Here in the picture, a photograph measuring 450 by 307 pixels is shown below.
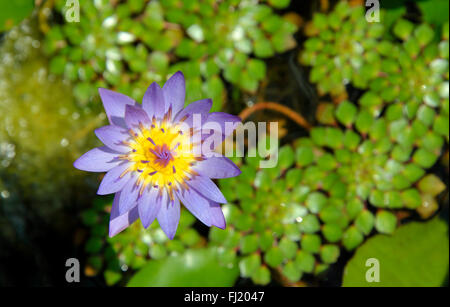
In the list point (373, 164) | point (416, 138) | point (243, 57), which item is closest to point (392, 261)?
point (373, 164)

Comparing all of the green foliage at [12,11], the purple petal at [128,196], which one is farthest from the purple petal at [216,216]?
the green foliage at [12,11]

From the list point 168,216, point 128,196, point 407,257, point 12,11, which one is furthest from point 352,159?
point 12,11

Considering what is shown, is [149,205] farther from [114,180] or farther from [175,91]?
[175,91]

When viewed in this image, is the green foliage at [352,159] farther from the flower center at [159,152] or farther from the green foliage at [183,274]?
the flower center at [159,152]

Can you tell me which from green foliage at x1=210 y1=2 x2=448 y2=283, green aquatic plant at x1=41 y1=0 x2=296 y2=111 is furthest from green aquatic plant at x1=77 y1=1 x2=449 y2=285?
green aquatic plant at x1=41 y1=0 x2=296 y2=111

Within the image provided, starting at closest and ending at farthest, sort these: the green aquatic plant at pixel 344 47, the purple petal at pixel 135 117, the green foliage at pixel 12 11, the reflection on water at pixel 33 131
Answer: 1. the purple petal at pixel 135 117
2. the green foliage at pixel 12 11
3. the green aquatic plant at pixel 344 47
4. the reflection on water at pixel 33 131
